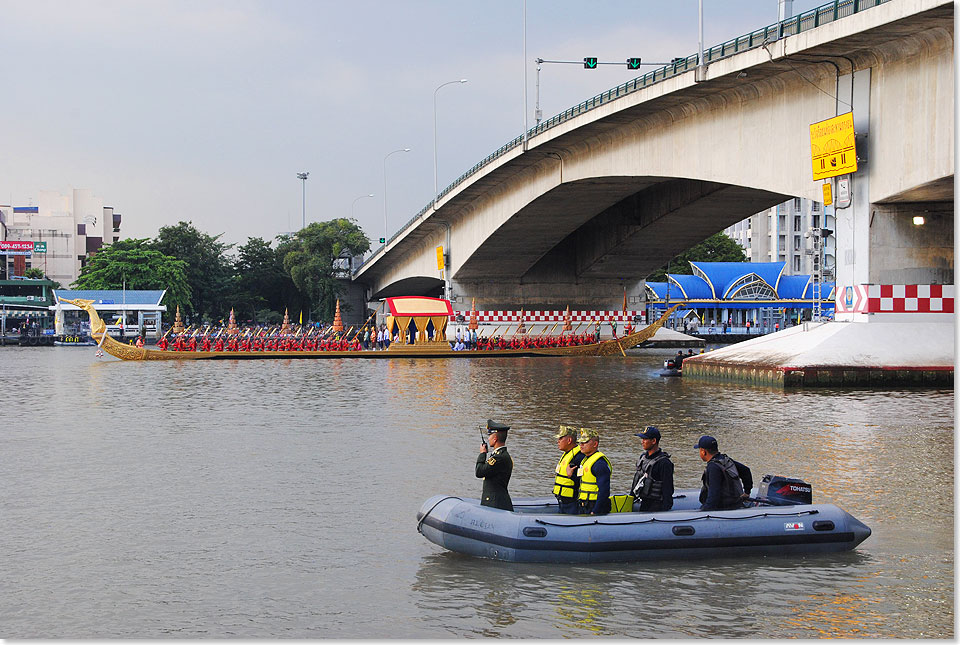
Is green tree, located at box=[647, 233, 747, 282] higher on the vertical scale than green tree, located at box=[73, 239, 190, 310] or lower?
higher

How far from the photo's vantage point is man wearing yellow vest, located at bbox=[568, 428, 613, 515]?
1053 centimetres

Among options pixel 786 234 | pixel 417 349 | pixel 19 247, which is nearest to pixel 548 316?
pixel 417 349

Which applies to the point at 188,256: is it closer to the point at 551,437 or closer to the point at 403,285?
the point at 403,285

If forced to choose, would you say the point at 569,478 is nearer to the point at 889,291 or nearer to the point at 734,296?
the point at 889,291

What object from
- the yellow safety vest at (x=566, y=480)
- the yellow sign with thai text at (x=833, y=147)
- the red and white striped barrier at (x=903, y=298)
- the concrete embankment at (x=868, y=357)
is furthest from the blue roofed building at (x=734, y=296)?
the yellow safety vest at (x=566, y=480)

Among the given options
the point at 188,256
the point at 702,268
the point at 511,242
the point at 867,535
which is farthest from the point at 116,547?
the point at 188,256

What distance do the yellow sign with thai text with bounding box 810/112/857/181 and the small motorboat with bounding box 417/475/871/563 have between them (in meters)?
18.0

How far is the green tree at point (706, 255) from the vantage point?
314 ft

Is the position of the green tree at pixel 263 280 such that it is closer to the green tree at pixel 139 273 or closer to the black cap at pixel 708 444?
the green tree at pixel 139 273

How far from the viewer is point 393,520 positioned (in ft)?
40.0

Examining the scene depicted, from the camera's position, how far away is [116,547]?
35.9 feet

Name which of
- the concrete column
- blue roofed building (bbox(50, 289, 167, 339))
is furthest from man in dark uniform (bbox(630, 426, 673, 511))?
blue roofed building (bbox(50, 289, 167, 339))

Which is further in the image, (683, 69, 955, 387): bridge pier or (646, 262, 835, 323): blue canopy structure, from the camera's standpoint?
(646, 262, 835, 323): blue canopy structure

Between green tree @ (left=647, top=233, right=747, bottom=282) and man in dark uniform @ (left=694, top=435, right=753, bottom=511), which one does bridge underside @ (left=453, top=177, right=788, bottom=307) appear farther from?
green tree @ (left=647, top=233, right=747, bottom=282)
